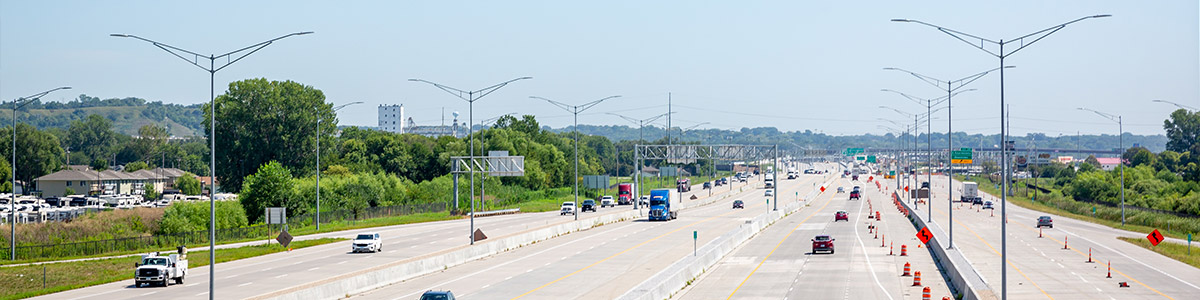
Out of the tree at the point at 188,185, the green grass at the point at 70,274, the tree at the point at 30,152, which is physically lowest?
the green grass at the point at 70,274

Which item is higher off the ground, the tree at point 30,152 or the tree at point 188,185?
the tree at point 30,152

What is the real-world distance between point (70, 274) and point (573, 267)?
877 inches

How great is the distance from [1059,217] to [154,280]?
92.0m

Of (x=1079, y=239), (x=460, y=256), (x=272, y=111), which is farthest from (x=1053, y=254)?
(x=272, y=111)

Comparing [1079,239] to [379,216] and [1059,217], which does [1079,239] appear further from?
[379,216]

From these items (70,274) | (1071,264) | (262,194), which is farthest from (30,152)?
(1071,264)

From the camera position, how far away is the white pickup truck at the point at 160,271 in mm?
40750

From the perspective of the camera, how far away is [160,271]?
1607 inches

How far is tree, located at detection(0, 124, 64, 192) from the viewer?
141m

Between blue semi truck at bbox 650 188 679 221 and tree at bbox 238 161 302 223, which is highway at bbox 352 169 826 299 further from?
tree at bbox 238 161 302 223

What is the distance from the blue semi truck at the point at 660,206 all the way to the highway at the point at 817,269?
1200cm

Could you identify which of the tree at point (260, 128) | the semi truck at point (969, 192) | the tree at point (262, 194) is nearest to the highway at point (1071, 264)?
the semi truck at point (969, 192)

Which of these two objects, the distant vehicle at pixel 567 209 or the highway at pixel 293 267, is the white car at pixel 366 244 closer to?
the highway at pixel 293 267

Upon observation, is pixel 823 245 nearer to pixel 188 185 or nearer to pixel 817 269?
pixel 817 269
